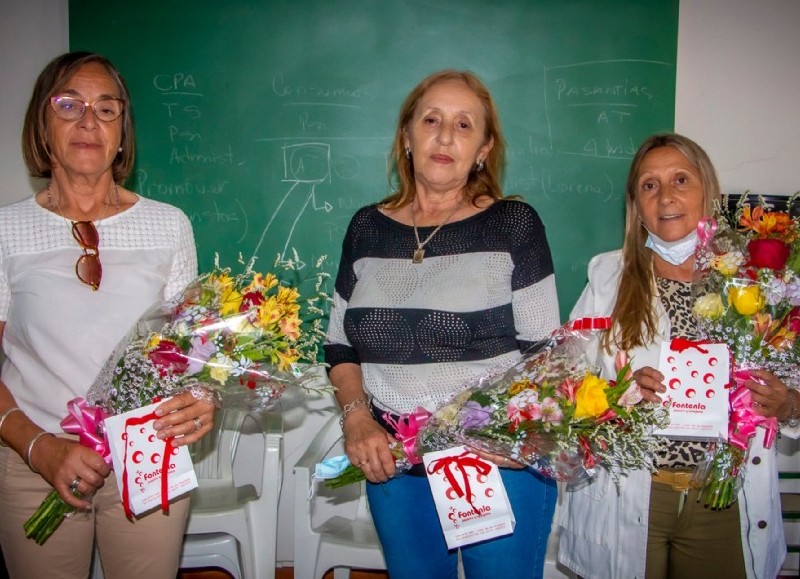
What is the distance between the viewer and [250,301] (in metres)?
1.55

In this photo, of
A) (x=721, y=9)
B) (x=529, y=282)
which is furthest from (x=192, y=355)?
(x=721, y=9)

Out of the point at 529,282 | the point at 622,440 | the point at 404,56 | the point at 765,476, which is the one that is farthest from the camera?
the point at 404,56

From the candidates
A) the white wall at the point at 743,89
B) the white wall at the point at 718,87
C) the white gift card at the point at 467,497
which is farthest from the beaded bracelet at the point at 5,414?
the white wall at the point at 743,89

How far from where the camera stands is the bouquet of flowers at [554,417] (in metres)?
1.44

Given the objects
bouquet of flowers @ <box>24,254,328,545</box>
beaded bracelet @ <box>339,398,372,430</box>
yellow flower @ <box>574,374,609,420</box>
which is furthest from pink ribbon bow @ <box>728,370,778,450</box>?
bouquet of flowers @ <box>24,254,328,545</box>

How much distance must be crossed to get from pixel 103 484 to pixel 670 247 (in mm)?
1706

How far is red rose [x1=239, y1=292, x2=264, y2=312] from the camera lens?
1.54m

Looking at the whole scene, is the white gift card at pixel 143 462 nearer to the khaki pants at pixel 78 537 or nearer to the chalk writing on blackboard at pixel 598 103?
the khaki pants at pixel 78 537

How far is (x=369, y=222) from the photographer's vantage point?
1859 mm

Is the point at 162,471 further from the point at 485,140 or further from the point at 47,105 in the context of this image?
the point at 485,140

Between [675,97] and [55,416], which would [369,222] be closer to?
[55,416]

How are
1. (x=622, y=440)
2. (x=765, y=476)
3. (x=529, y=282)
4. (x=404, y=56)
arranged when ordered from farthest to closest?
(x=404, y=56) → (x=765, y=476) → (x=529, y=282) → (x=622, y=440)

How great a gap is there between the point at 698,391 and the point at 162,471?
1.38 m

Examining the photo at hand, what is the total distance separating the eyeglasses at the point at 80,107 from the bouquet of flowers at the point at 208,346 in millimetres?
531
